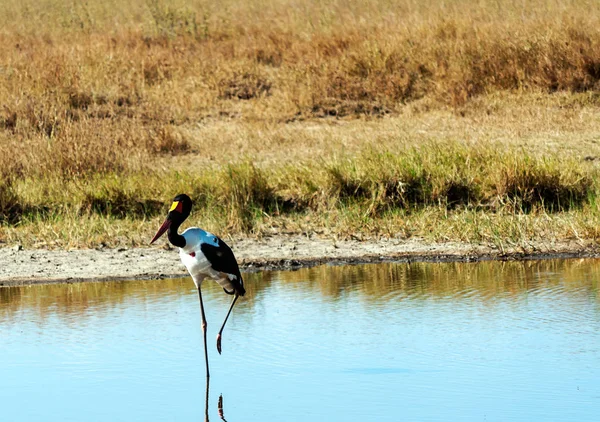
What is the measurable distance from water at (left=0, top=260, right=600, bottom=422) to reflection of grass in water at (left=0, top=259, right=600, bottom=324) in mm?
18

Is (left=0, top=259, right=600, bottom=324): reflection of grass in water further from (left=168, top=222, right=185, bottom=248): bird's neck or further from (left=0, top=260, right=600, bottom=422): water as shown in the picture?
(left=168, top=222, right=185, bottom=248): bird's neck

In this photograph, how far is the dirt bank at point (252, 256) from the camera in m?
9.46

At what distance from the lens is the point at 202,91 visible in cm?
1725

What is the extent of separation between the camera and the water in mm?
5703

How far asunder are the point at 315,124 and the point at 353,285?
716cm

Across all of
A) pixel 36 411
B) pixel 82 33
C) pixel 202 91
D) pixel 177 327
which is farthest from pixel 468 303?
pixel 82 33

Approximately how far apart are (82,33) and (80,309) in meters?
16.1

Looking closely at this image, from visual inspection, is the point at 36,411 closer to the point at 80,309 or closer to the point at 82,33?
the point at 80,309

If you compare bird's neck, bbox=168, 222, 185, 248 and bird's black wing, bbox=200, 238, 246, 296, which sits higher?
bird's neck, bbox=168, 222, 185, 248

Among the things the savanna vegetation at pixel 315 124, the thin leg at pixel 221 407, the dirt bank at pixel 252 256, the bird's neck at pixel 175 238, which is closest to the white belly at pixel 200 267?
the bird's neck at pixel 175 238

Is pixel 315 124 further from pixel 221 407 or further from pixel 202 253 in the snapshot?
pixel 221 407

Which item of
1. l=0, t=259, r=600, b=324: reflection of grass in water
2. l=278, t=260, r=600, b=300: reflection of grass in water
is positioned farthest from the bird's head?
l=278, t=260, r=600, b=300: reflection of grass in water

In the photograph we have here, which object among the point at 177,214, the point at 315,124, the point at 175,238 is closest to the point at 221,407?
the point at 175,238

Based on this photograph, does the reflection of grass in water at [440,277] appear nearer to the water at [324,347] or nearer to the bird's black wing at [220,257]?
the water at [324,347]
